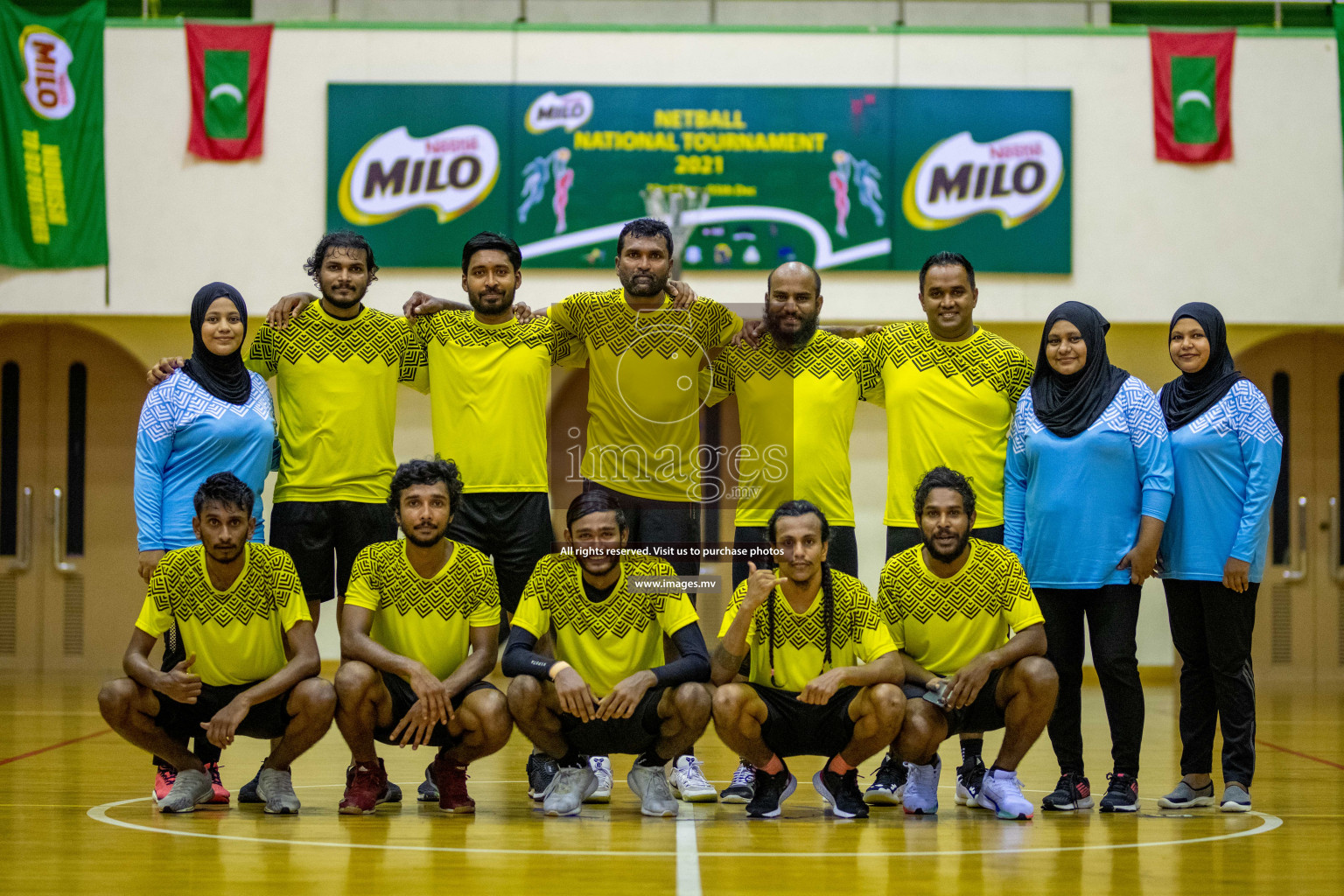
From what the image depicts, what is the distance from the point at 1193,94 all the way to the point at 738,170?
3556 millimetres

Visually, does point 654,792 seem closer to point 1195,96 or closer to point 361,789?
point 361,789

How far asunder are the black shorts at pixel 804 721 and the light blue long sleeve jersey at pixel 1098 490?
88cm

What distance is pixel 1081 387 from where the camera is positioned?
5004mm

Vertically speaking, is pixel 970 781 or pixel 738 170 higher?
pixel 738 170

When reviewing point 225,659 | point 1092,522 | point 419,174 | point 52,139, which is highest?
point 52,139

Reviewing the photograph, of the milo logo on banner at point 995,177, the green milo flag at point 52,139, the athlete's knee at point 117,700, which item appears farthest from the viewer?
the milo logo on banner at point 995,177

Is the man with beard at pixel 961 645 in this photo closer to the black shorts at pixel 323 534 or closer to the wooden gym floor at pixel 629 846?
the wooden gym floor at pixel 629 846

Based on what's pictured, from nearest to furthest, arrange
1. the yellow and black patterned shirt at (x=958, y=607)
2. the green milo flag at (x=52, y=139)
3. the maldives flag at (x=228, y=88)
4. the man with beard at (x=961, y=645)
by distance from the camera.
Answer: the man with beard at (x=961, y=645)
the yellow and black patterned shirt at (x=958, y=607)
the green milo flag at (x=52, y=139)
the maldives flag at (x=228, y=88)

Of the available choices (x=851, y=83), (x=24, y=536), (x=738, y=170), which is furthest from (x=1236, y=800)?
(x=24, y=536)

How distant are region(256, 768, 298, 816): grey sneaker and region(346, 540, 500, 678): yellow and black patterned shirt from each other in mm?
567

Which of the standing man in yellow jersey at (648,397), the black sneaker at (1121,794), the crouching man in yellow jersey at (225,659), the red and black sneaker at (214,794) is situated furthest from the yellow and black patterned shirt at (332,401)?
the black sneaker at (1121,794)

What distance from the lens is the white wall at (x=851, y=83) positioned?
10633mm

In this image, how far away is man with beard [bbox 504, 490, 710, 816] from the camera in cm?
466

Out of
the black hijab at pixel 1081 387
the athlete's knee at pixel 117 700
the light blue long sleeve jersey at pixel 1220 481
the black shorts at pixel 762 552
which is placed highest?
the black hijab at pixel 1081 387
